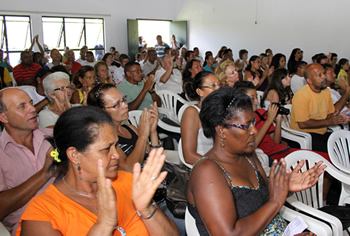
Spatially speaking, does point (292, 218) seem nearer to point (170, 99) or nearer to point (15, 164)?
point (15, 164)

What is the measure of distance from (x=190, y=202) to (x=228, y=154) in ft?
0.94

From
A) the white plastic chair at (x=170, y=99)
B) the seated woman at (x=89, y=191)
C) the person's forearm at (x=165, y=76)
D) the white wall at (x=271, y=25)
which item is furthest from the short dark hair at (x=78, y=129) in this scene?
the white wall at (x=271, y=25)

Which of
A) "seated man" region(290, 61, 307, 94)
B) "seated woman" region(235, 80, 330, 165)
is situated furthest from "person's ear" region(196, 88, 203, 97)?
"seated man" region(290, 61, 307, 94)

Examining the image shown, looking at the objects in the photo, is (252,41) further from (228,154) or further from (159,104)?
(228,154)

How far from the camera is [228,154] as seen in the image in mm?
1523

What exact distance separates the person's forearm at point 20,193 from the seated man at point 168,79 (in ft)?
11.9

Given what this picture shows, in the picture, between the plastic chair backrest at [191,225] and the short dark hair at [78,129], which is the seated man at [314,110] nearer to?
the plastic chair backrest at [191,225]

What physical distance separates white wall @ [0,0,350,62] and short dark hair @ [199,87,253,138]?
24.1 ft

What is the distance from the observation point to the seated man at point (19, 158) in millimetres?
1595

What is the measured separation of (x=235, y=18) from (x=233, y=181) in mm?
9623

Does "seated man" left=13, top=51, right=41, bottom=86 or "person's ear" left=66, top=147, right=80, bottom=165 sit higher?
"seated man" left=13, top=51, right=41, bottom=86

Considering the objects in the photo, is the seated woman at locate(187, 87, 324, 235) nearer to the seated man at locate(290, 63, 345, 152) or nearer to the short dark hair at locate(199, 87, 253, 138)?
the short dark hair at locate(199, 87, 253, 138)

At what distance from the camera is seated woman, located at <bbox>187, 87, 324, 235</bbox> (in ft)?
4.20

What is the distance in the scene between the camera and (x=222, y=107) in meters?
1.52
